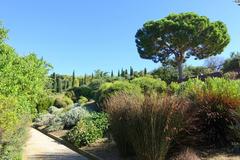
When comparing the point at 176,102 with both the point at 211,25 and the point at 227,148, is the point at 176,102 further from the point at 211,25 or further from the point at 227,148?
the point at 211,25

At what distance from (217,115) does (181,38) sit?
39.7 meters

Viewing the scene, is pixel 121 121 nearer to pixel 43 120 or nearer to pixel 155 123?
pixel 155 123

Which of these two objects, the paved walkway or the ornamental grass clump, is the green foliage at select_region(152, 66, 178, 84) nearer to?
the paved walkway

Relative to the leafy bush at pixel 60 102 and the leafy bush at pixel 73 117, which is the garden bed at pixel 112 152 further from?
the leafy bush at pixel 60 102

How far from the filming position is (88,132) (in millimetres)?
15516

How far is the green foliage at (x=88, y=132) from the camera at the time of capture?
50.2ft

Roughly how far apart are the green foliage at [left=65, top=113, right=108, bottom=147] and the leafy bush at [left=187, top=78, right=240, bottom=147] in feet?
17.3

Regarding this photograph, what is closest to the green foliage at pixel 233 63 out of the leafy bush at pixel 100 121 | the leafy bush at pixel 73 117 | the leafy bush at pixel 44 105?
the leafy bush at pixel 44 105

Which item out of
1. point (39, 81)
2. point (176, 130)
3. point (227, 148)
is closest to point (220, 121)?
point (227, 148)

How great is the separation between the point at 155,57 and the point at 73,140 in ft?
126

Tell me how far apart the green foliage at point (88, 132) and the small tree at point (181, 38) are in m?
33.7

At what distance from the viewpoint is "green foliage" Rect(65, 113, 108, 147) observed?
1529 cm

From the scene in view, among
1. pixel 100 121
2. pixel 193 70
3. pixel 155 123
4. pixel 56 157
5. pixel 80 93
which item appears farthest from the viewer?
pixel 193 70

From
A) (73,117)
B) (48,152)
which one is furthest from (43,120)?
(48,152)
